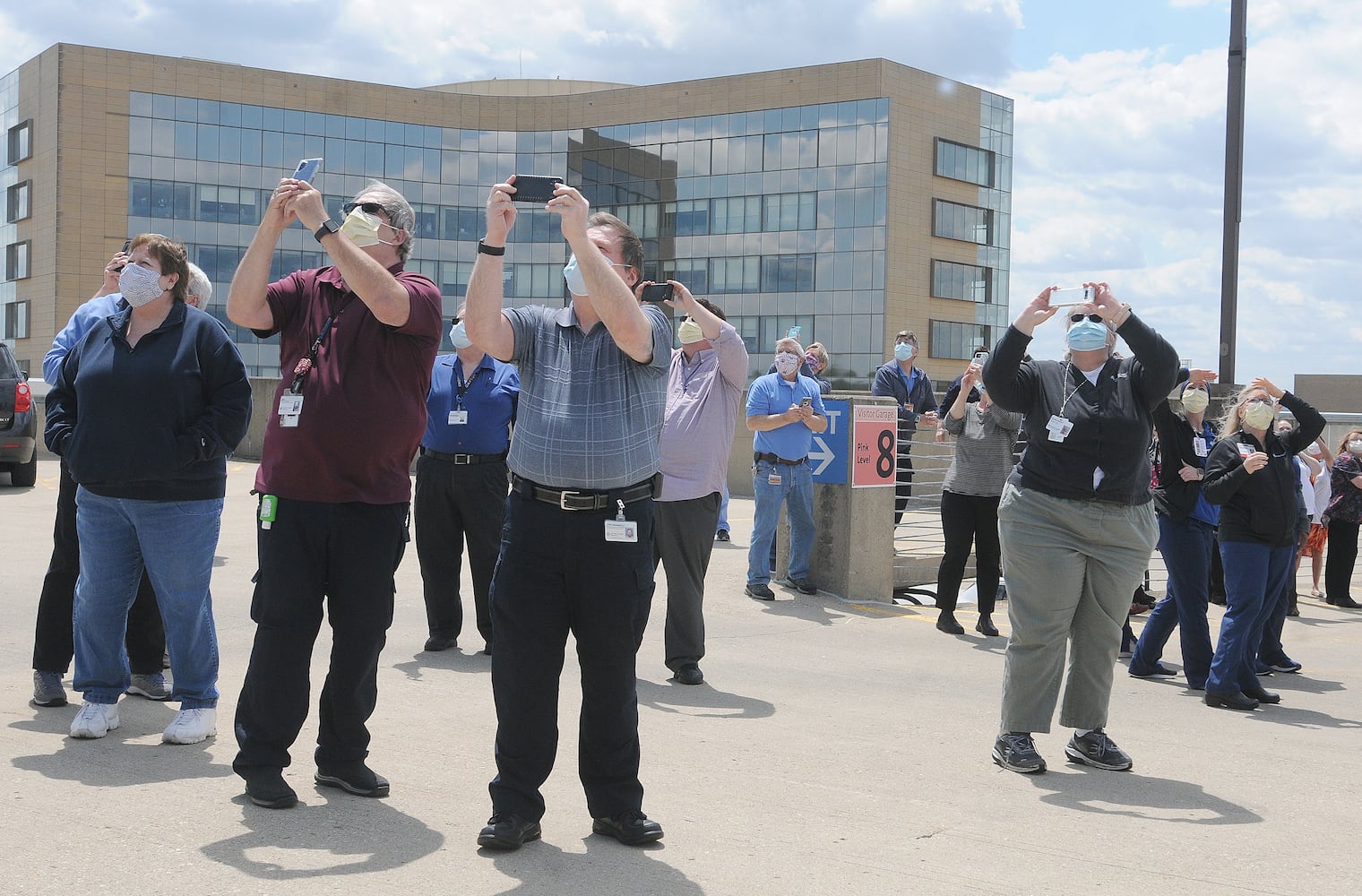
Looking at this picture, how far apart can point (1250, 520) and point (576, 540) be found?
185 inches

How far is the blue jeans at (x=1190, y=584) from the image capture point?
7.78m

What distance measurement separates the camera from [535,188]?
4051mm

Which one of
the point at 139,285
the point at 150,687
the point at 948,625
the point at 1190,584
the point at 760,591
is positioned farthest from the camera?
the point at 760,591

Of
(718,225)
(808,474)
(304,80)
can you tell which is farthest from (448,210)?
(808,474)

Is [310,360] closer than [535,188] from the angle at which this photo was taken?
No

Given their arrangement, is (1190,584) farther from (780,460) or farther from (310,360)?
(310,360)

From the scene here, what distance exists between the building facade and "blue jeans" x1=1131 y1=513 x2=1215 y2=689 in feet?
204

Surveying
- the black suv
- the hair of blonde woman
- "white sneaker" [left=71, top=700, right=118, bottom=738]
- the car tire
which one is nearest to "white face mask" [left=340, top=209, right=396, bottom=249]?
"white sneaker" [left=71, top=700, right=118, bottom=738]

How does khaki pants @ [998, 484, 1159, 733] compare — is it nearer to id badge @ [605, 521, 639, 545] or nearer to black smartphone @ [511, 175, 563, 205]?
id badge @ [605, 521, 639, 545]

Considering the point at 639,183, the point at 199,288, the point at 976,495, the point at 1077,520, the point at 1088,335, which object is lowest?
the point at 976,495

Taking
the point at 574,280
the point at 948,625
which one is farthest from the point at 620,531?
the point at 948,625

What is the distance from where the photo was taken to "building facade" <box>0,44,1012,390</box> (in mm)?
70562

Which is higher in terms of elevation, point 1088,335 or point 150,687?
point 1088,335

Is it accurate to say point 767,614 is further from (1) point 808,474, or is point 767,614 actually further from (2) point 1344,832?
(2) point 1344,832
